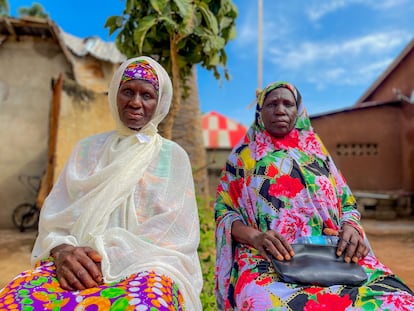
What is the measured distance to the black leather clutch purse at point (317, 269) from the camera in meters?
1.68

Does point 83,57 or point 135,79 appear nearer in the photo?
point 135,79

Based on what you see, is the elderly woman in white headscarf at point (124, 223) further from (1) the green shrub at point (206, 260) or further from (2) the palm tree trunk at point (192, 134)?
(2) the palm tree trunk at point (192, 134)

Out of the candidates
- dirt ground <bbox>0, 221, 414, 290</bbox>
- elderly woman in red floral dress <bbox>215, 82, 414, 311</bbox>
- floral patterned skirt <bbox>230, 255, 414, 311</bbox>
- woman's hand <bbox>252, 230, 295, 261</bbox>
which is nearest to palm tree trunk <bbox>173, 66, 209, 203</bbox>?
dirt ground <bbox>0, 221, 414, 290</bbox>

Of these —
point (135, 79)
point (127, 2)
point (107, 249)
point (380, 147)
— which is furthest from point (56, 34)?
point (380, 147)

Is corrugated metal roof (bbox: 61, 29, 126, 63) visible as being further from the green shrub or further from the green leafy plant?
the green shrub

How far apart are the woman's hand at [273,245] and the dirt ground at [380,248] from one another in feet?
11.0

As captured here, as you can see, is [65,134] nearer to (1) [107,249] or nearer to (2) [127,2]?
(2) [127,2]

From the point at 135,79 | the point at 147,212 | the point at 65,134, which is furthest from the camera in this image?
the point at 65,134

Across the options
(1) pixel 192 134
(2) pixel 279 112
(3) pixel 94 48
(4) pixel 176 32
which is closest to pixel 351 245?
(2) pixel 279 112

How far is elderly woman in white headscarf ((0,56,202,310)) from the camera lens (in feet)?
4.80

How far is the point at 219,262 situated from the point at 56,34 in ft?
24.6

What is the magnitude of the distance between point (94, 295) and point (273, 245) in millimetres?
848

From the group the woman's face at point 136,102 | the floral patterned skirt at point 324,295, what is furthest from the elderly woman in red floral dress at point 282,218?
the woman's face at point 136,102

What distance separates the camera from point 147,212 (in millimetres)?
1892
